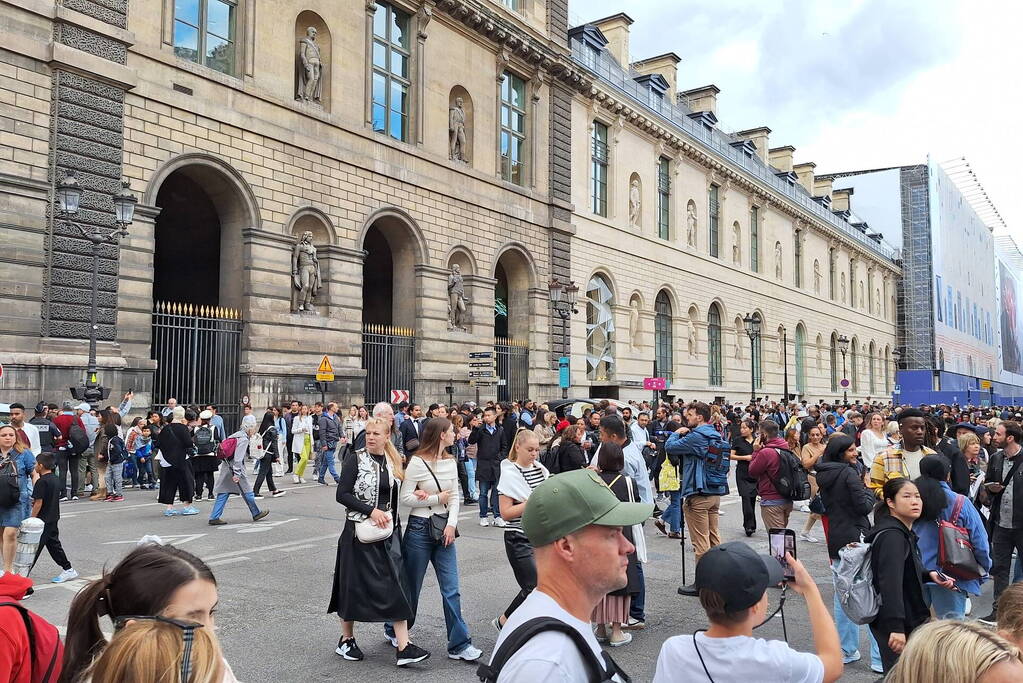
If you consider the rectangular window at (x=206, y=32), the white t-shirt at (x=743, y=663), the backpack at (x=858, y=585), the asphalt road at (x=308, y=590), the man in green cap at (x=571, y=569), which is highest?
the rectangular window at (x=206, y=32)

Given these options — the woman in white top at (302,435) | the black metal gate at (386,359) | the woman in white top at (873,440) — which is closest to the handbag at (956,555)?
the woman in white top at (873,440)

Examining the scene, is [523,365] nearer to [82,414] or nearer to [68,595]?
[82,414]

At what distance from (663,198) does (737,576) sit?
37940 mm

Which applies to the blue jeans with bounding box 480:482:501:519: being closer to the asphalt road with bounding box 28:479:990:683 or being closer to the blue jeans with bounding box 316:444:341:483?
the asphalt road with bounding box 28:479:990:683

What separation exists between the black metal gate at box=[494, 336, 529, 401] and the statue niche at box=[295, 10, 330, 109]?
994cm

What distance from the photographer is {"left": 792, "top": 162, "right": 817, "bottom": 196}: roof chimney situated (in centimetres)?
6422

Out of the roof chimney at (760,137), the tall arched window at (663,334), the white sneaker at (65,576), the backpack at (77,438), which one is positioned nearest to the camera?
the white sneaker at (65,576)

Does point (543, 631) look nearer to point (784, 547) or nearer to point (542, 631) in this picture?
point (542, 631)

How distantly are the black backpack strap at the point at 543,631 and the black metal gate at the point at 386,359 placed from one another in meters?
21.4

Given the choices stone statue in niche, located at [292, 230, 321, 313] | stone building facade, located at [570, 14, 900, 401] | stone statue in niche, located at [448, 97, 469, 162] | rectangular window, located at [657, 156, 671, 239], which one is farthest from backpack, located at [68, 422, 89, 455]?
rectangular window, located at [657, 156, 671, 239]

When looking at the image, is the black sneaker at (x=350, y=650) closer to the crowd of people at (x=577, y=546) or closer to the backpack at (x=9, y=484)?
the crowd of people at (x=577, y=546)

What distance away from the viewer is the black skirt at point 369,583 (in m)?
5.68

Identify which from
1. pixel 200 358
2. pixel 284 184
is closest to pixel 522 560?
pixel 200 358

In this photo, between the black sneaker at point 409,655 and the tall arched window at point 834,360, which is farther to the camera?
the tall arched window at point 834,360
